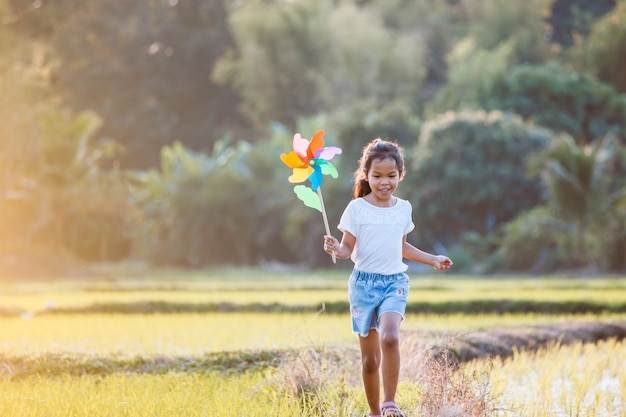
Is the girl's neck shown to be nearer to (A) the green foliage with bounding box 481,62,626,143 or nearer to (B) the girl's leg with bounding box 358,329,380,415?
(B) the girl's leg with bounding box 358,329,380,415

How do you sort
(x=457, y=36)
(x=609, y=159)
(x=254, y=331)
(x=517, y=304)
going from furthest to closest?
(x=457, y=36) < (x=609, y=159) < (x=517, y=304) < (x=254, y=331)

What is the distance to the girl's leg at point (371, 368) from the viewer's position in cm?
445

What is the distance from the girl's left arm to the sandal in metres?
0.65

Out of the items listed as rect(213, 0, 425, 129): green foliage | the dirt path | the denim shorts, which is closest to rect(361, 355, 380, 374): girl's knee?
the denim shorts

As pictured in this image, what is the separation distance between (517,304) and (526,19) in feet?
76.3

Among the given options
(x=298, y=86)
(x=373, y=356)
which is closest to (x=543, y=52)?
Result: (x=298, y=86)

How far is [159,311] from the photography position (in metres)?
12.2

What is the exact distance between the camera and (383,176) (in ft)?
14.9

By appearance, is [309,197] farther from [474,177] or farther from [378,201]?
[474,177]

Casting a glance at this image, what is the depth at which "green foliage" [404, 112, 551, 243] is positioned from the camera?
2262 centimetres

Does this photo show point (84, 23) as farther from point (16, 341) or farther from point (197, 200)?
point (16, 341)

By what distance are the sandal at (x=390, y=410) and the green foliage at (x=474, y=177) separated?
18334mm

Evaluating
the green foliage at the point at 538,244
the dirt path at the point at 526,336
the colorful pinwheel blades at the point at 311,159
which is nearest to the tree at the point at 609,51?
the green foliage at the point at 538,244

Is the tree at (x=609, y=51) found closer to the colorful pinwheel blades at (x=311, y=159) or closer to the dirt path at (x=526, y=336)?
the dirt path at (x=526, y=336)
